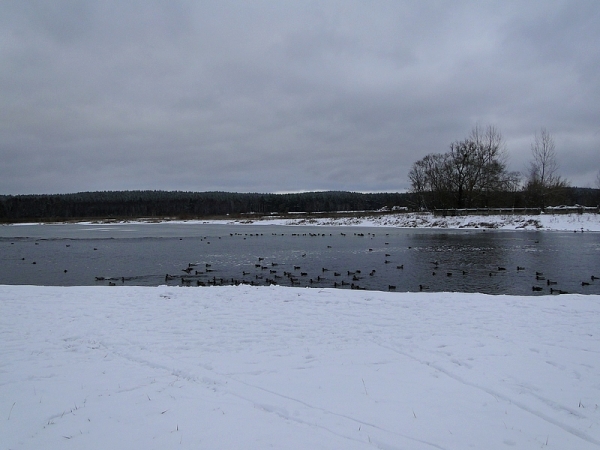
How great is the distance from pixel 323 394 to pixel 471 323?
473cm

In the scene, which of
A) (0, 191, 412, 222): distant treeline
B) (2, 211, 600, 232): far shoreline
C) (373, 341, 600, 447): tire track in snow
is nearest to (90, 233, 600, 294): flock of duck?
(373, 341, 600, 447): tire track in snow

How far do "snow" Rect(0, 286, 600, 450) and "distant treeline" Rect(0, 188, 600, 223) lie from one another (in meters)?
121

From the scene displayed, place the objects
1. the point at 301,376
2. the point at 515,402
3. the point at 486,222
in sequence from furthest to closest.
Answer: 1. the point at 486,222
2. the point at 301,376
3. the point at 515,402

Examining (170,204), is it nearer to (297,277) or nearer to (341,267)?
(341,267)

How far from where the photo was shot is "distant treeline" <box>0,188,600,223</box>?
442 feet

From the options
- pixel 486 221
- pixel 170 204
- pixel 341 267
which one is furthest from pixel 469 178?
pixel 170 204

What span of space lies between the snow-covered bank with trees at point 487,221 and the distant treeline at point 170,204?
65.3 meters

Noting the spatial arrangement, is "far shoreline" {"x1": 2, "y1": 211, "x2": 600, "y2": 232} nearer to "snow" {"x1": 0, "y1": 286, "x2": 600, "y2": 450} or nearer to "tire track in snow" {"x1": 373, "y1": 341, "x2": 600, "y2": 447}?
"snow" {"x1": 0, "y1": 286, "x2": 600, "y2": 450}

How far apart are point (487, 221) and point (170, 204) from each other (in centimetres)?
11917

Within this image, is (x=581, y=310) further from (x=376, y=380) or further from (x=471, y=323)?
(x=376, y=380)

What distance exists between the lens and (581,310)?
9.75 m

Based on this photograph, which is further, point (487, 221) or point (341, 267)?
point (487, 221)

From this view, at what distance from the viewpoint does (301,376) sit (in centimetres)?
606

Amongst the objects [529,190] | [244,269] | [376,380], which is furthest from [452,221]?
[376,380]
